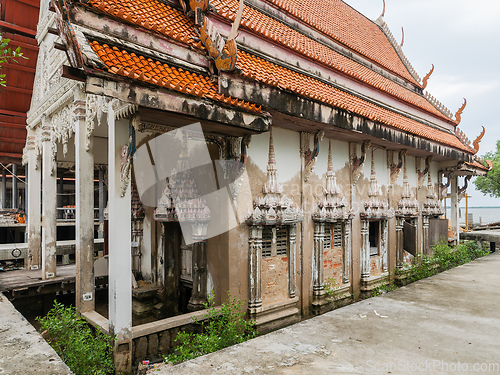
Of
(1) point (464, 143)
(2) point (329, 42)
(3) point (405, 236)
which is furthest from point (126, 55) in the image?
(1) point (464, 143)

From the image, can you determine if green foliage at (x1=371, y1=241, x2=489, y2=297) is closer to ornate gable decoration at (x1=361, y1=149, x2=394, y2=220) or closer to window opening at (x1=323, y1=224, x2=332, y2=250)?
ornate gable decoration at (x1=361, y1=149, x2=394, y2=220)

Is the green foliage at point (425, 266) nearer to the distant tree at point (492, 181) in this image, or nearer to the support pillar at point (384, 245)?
the support pillar at point (384, 245)

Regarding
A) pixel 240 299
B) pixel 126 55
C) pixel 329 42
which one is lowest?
pixel 240 299

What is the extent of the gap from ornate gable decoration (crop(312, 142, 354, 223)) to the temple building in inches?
1.8

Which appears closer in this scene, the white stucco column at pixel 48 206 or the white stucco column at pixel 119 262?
the white stucco column at pixel 119 262

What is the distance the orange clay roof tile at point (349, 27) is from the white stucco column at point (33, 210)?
9.28 metres

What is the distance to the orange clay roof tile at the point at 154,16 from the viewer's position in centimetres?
454

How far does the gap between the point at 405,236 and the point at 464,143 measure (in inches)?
225

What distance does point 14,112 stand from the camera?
11211 millimetres

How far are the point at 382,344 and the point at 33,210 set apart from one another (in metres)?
11.5

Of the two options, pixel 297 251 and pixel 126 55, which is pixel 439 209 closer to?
pixel 297 251

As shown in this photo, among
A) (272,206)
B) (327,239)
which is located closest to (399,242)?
(327,239)

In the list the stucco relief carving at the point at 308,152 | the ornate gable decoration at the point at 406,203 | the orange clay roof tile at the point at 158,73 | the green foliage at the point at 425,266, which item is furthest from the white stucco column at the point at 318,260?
the ornate gable decoration at the point at 406,203

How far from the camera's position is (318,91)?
7199mm
